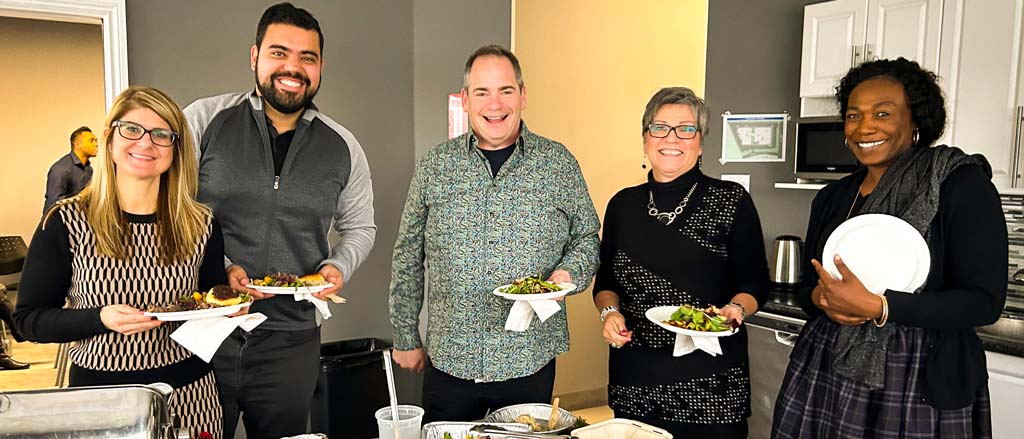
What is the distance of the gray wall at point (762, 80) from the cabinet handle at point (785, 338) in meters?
0.72

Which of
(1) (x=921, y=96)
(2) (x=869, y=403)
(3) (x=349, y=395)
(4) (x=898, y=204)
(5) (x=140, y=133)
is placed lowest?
(3) (x=349, y=395)

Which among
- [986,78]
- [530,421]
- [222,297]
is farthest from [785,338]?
[222,297]

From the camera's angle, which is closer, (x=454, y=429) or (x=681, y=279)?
(x=454, y=429)

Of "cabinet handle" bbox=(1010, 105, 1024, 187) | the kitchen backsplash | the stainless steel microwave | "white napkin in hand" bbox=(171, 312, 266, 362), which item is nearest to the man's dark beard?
"white napkin in hand" bbox=(171, 312, 266, 362)

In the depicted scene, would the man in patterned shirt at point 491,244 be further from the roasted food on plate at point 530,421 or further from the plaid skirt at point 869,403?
the plaid skirt at point 869,403

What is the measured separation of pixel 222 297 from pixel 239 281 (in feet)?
1.06

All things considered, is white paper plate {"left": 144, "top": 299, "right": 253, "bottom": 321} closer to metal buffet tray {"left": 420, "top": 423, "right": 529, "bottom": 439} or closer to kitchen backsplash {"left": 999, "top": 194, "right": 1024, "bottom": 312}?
metal buffet tray {"left": 420, "top": 423, "right": 529, "bottom": 439}

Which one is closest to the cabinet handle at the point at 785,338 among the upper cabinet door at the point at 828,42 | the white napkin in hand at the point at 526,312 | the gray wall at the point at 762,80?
the gray wall at the point at 762,80

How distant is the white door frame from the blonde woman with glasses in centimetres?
156

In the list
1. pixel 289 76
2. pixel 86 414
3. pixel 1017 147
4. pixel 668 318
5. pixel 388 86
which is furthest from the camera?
pixel 388 86

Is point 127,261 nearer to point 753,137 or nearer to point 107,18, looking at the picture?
point 107,18

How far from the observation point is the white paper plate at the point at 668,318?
1654 millimetres

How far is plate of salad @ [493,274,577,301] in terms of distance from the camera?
5.78 ft

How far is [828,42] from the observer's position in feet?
10.7
